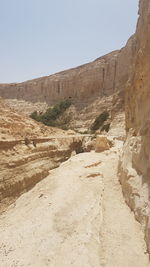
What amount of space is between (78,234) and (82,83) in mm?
45569

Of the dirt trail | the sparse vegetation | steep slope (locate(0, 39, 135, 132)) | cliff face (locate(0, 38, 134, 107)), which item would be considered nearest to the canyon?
the dirt trail

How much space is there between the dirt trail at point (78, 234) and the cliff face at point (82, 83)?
32.6m

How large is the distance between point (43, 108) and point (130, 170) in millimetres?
48660

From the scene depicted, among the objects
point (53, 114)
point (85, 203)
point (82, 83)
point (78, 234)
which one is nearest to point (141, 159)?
point (85, 203)

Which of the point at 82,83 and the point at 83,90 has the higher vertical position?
the point at 82,83

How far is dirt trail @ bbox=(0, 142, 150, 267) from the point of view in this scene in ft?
13.1

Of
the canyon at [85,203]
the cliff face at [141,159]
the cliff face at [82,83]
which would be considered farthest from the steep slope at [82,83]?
the cliff face at [141,159]

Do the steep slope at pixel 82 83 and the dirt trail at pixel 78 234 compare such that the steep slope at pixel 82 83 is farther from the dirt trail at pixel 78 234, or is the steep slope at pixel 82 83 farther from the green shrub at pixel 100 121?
the dirt trail at pixel 78 234

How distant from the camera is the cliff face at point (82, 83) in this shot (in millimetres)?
42844

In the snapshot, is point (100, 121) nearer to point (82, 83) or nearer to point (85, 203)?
point (82, 83)

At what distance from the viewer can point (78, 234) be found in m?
4.74

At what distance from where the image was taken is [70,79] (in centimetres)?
5228

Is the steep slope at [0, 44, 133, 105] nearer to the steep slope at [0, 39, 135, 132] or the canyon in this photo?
the steep slope at [0, 39, 135, 132]

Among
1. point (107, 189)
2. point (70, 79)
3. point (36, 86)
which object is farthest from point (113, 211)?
point (36, 86)
